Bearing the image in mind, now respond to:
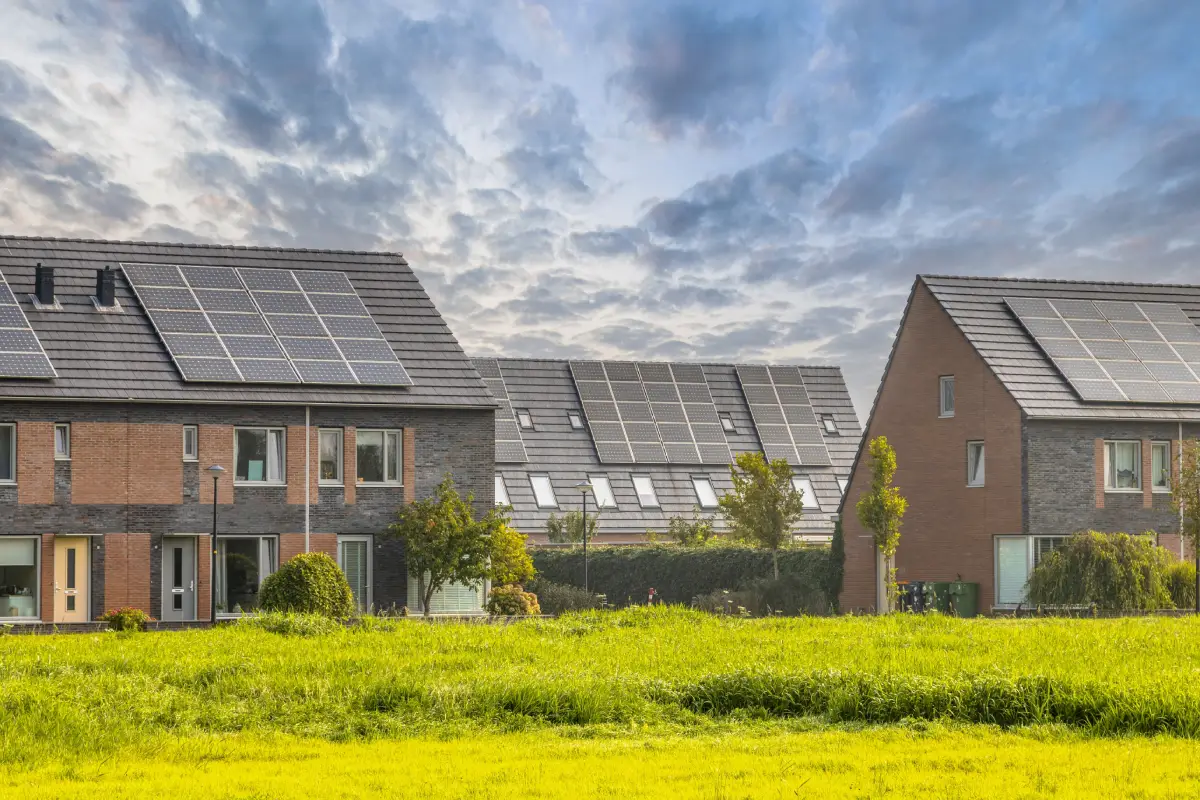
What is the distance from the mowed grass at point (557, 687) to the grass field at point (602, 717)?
0.03 meters

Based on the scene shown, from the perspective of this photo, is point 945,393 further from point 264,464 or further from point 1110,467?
point 264,464

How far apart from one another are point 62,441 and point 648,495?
71.3 feet

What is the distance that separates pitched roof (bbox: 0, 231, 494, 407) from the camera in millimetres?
34688

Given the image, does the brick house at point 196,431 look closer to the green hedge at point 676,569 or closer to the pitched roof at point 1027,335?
the green hedge at point 676,569

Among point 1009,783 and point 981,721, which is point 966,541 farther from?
point 1009,783

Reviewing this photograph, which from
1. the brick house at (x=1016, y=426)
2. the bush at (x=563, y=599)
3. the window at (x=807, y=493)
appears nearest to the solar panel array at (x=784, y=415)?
the window at (x=807, y=493)

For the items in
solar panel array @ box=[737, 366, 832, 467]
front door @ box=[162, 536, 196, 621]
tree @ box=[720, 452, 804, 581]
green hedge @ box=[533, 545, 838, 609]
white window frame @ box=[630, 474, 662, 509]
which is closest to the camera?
front door @ box=[162, 536, 196, 621]

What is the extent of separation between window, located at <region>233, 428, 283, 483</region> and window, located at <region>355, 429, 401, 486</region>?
1.97 metres

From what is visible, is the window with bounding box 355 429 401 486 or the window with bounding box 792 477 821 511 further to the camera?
the window with bounding box 792 477 821 511

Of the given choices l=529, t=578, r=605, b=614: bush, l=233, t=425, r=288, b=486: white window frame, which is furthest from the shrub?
l=529, t=578, r=605, b=614: bush

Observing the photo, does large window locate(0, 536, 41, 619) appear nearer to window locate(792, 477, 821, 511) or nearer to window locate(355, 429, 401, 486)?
window locate(355, 429, 401, 486)

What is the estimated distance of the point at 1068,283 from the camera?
45125 millimetres

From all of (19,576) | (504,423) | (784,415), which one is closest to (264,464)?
(19,576)

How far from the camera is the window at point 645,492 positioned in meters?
50.1
